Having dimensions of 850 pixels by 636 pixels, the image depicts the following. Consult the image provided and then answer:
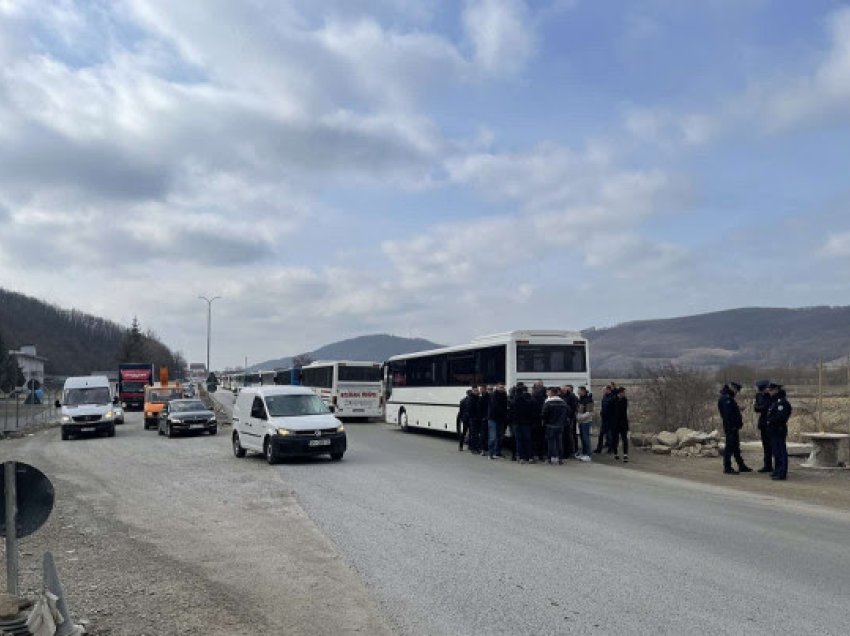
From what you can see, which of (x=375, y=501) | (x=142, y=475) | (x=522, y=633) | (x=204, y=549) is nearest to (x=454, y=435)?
(x=142, y=475)

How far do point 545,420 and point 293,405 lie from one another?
6.26m

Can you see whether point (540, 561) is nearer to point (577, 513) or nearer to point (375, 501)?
point (577, 513)

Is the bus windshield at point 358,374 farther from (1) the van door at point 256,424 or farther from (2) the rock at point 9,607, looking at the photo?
(2) the rock at point 9,607

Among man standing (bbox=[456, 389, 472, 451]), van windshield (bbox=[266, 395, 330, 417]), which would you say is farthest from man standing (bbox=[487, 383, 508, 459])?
van windshield (bbox=[266, 395, 330, 417])

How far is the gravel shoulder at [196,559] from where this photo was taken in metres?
6.39

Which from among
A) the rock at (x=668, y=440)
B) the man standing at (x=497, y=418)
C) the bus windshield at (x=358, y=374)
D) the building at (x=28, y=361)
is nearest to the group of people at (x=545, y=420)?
the man standing at (x=497, y=418)

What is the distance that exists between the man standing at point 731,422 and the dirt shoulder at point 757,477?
0.83ft

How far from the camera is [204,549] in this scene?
908 centimetres

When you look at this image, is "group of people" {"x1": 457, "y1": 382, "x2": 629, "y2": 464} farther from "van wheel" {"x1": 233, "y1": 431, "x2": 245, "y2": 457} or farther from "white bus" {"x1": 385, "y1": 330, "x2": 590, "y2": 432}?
"van wheel" {"x1": 233, "y1": 431, "x2": 245, "y2": 457}

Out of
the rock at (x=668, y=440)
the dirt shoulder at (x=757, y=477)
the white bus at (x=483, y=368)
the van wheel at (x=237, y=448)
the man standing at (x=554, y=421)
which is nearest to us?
the dirt shoulder at (x=757, y=477)

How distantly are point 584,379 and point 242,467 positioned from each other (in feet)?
32.4

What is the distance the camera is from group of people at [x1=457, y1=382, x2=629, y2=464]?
18.7m

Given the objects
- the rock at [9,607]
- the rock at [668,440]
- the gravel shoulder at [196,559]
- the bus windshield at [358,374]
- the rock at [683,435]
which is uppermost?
the bus windshield at [358,374]

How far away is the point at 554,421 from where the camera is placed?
18.5 m
